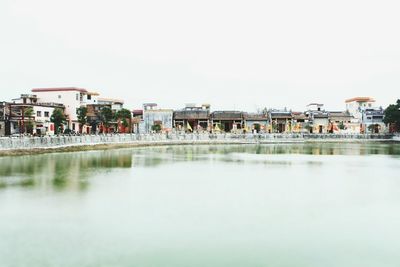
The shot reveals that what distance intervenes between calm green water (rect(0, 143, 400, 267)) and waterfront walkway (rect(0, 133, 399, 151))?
37.6 ft

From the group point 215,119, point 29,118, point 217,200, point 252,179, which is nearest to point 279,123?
point 215,119

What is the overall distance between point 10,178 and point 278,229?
14.7 meters

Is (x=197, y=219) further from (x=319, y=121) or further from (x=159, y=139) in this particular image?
(x=319, y=121)

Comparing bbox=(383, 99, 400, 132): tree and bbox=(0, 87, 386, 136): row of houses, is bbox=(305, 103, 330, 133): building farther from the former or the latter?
bbox=(383, 99, 400, 132): tree

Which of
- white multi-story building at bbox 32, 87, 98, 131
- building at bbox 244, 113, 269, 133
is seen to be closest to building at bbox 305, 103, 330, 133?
building at bbox 244, 113, 269, 133

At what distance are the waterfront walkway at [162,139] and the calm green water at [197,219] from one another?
11.5 m

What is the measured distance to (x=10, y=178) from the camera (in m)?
22.8

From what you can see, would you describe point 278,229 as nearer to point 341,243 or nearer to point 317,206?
point 341,243

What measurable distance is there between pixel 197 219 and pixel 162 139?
139 feet

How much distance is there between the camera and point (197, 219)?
1466 centimetres

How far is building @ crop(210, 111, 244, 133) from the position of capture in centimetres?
7850

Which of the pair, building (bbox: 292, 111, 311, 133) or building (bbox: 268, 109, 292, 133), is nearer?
building (bbox: 292, 111, 311, 133)

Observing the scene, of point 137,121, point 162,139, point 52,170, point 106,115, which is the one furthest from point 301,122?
point 52,170

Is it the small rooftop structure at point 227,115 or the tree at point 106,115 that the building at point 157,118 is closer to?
the small rooftop structure at point 227,115
